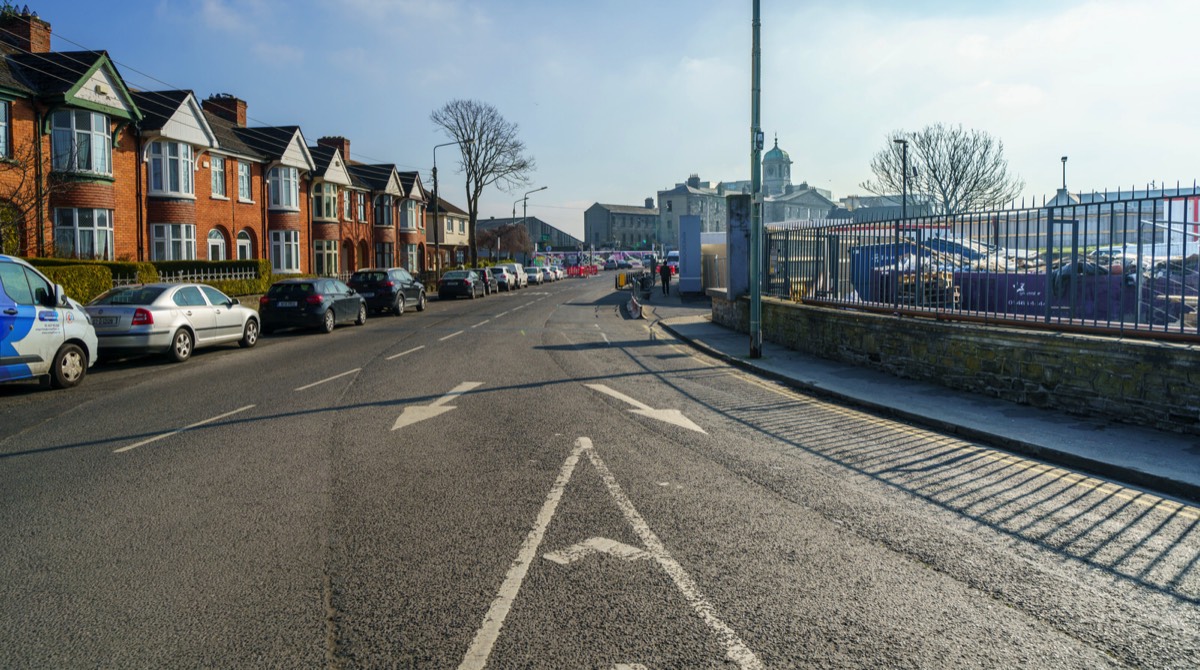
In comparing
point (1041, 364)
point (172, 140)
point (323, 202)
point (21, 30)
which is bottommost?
point (1041, 364)

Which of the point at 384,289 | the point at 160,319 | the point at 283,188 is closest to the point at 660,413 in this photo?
the point at 160,319

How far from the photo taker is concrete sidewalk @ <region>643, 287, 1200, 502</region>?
23.3 ft

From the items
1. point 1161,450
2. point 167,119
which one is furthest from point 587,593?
point 167,119

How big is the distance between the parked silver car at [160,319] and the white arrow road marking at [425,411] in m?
6.89

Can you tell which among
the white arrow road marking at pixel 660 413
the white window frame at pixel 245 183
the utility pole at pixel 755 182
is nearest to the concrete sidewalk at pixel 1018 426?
the utility pole at pixel 755 182

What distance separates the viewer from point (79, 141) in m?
28.2

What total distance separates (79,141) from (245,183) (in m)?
11.9

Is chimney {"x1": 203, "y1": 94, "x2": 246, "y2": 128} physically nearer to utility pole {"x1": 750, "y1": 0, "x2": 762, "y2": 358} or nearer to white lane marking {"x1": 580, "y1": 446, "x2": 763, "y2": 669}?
utility pole {"x1": 750, "y1": 0, "x2": 762, "y2": 358}

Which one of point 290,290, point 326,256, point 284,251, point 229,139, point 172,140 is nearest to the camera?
point 290,290

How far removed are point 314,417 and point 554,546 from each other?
5535 mm

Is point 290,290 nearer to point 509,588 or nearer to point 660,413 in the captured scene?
point 660,413

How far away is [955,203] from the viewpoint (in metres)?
55.8

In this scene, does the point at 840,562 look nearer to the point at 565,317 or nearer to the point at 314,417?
the point at 314,417

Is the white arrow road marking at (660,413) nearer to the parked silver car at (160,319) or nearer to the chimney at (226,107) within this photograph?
the parked silver car at (160,319)
